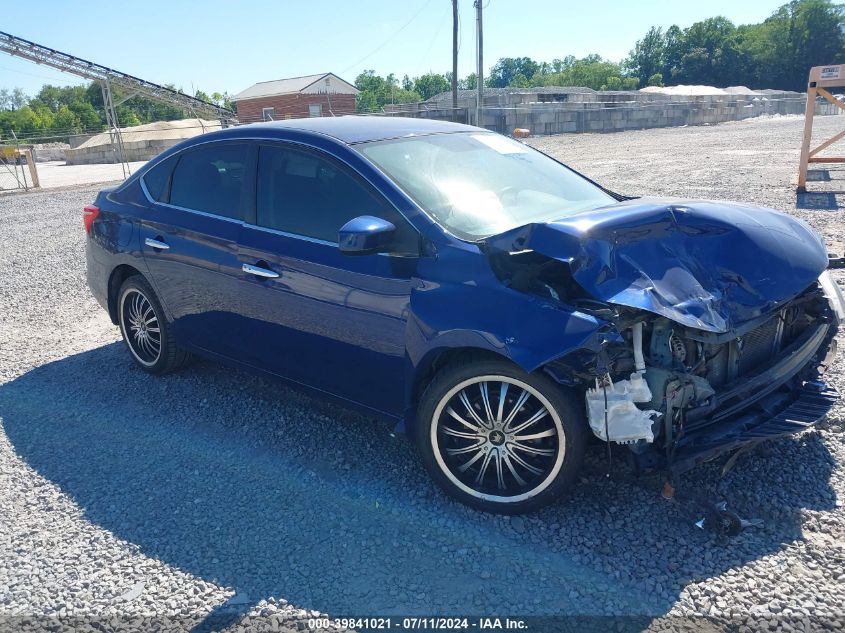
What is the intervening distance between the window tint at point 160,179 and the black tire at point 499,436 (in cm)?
263

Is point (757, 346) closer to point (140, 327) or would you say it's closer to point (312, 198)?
point (312, 198)

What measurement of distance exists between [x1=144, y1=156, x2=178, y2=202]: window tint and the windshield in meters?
1.72

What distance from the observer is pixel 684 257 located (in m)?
3.04

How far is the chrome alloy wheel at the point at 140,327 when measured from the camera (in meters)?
4.83

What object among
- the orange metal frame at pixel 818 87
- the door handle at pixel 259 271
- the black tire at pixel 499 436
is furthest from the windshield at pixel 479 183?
the orange metal frame at pixel 818 87

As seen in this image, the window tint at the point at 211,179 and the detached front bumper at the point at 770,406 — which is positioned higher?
the window tint at the point at 211,179

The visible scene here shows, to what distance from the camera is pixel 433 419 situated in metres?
3.15

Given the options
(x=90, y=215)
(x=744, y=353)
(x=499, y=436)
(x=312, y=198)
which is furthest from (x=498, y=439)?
(x=90, y=215)

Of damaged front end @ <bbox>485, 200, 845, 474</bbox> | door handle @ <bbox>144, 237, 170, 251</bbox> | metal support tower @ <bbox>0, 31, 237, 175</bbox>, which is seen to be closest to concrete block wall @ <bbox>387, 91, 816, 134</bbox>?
metal support tower @ <bbox>0, 31, 237, 175</bbox>

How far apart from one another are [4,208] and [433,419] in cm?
1592

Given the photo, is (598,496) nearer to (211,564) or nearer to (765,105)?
(211,564)

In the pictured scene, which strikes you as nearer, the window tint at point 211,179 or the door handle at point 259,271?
the door handle at point 259,271

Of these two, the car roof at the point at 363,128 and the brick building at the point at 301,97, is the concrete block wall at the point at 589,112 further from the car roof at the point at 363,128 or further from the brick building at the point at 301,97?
the car roof at the point at 363,128

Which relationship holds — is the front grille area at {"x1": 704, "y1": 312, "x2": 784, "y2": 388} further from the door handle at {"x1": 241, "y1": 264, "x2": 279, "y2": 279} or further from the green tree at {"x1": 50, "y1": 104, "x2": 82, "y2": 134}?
the green tree at {"x1": 50, "y1": 104, "x2": 82, "y2": 134}
